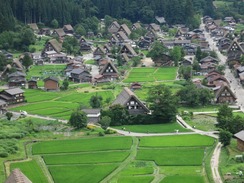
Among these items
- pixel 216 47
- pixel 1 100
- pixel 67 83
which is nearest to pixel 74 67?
pixel 67 83

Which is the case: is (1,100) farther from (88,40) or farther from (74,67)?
(88,40)

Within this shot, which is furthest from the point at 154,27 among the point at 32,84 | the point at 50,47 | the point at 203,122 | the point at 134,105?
the point at 203,122

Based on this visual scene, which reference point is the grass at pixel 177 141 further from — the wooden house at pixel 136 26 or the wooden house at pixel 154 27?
the wooden house at pixel 154 27

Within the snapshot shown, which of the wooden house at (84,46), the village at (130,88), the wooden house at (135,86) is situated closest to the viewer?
the village at (130,88)

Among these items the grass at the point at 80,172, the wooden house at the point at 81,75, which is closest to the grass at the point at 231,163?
the grass at the point at 80,172

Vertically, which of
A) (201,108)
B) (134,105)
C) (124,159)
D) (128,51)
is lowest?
(128,51)

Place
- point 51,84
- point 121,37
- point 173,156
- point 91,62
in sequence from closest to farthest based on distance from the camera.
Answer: point 173,156
point 51,84
point 91,62
point 121,37

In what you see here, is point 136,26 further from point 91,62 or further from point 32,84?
point 32,84

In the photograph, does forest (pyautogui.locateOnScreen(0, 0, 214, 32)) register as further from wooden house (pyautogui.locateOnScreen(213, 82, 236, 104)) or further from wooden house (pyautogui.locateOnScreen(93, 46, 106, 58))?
wooden house (pyautogui.locateOnScreen(213, 82, 236, 104))
